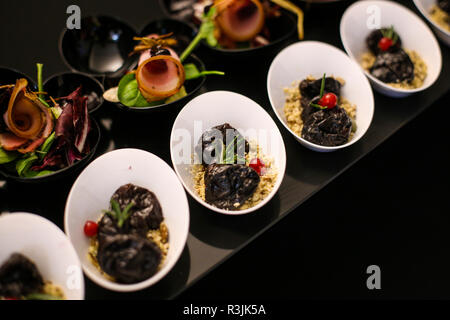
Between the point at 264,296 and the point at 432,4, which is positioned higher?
the point at 432,4

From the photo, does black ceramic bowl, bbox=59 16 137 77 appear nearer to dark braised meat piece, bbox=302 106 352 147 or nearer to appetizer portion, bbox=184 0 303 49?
appetizer portion, bbox=184 0 303 49

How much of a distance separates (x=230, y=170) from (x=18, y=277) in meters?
0.96

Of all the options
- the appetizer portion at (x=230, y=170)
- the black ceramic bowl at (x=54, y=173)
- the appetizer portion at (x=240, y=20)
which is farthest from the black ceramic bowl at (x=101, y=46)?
the appetizer portion at (x=230, y=170)

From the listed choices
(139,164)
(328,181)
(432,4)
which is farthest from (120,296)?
(432,4)

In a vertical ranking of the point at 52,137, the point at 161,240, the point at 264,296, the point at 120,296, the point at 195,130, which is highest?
the point at 52,137

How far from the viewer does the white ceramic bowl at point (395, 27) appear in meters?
2.33

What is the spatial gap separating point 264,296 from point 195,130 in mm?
1072

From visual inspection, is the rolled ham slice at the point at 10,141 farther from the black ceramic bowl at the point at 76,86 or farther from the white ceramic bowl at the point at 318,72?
the white ceramic bowl at the point at 318,72

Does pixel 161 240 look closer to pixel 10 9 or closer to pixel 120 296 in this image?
pixel 120 296

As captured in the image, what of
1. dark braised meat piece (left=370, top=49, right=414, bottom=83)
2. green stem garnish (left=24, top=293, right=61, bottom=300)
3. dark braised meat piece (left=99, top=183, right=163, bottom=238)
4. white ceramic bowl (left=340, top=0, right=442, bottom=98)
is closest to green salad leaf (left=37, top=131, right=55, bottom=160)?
dark braised meat piece (left=99, top=183, right=163, bottom=238)

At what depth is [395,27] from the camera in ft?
8.16

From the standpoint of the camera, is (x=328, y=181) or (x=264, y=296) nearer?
(x=328, y=181)

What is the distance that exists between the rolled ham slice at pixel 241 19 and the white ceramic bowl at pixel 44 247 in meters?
1.38

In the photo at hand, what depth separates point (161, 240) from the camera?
1.68 m
